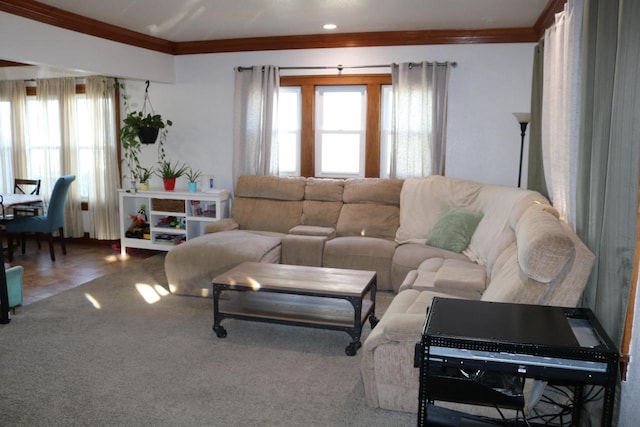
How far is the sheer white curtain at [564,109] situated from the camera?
301 centimetres

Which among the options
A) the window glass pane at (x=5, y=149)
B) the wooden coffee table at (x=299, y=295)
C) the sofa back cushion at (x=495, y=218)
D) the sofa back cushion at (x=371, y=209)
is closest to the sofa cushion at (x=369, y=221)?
the sofa back cushion at (x=371, y=209)

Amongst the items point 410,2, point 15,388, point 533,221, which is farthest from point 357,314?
point 410,2

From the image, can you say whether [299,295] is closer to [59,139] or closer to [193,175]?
[193,175]

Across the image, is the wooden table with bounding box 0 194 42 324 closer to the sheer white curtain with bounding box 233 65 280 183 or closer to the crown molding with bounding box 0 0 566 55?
the crown molding with bounding box 0 0 566 55

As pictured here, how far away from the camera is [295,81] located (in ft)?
19.2

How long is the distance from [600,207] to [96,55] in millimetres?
4618

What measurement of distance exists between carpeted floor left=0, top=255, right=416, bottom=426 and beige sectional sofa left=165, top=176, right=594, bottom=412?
345 millimetres

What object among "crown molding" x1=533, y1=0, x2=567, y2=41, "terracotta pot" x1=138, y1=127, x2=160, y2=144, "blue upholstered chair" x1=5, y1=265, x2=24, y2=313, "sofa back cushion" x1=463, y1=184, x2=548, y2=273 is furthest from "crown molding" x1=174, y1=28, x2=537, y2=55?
"blue upholstered chair" x1=5, y1=265, x2=24, y2=313

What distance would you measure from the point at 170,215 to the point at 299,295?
274cm

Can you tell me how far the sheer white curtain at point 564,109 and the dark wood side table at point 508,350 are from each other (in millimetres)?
1225

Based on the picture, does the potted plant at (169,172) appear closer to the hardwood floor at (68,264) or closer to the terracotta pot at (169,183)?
the terracotta pot at (169,183)

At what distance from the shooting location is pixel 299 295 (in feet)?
12.3

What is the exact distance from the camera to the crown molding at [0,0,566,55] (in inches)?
176

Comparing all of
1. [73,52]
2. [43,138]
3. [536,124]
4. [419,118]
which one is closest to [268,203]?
[419,118]
